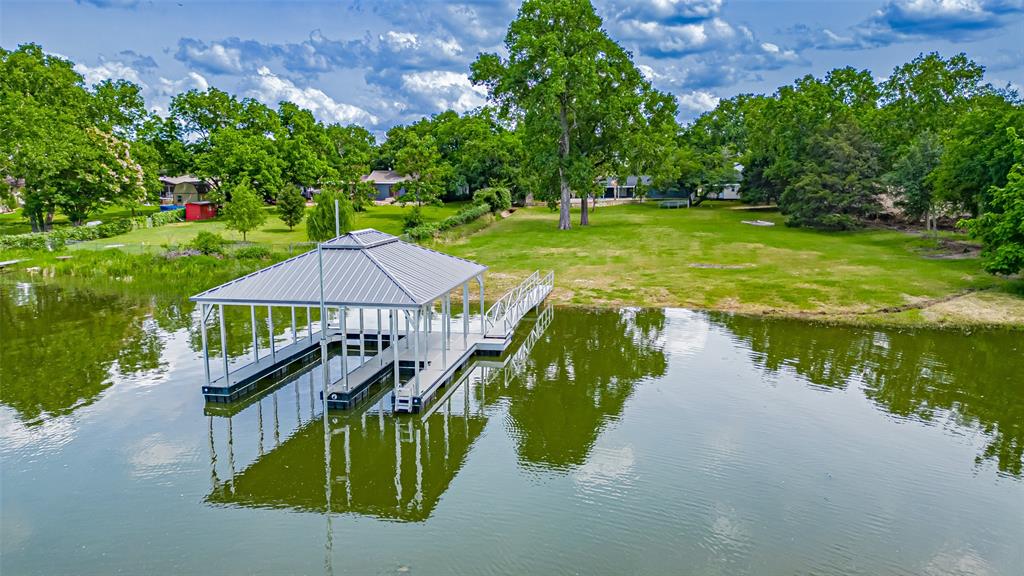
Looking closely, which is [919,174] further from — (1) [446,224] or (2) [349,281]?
(2) [349,281]

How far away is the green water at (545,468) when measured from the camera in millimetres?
10281

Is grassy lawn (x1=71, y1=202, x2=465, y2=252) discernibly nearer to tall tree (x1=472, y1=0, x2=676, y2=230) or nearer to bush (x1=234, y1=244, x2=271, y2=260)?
bush (x1=234, y1=244, x2=271, y2=260)

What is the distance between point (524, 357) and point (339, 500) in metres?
9.65

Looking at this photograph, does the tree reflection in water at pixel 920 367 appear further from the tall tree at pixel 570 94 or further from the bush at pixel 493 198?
the bush at pixel 493 198

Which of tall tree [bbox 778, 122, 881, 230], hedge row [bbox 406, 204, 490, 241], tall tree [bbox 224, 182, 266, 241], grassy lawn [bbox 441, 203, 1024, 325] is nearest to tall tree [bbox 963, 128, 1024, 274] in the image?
grassy lawn [bbox 441, 203, 1024, 325]

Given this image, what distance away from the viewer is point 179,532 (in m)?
10.8

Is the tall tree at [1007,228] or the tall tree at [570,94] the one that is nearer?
the tall tree at [1007,228]

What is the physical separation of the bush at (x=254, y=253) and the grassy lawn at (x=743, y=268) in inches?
415

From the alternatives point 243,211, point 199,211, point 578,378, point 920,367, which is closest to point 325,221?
point 243,211

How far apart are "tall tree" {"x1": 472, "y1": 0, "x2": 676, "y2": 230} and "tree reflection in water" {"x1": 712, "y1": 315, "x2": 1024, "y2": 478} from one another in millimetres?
23012

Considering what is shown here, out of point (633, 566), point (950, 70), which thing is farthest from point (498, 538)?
point (950, 70)

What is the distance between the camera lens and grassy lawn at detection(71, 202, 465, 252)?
42.6 meters

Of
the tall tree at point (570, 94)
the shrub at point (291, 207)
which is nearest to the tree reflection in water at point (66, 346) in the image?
the shrub at point (291, 207)

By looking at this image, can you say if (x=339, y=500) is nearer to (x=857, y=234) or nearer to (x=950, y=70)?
(x=857, y=234)
